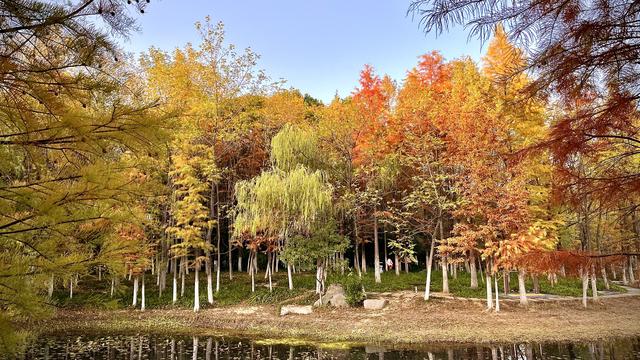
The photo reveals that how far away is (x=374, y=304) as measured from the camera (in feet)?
54.3

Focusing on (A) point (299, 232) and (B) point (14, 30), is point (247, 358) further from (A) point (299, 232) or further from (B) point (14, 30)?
(B) point (14, 30)

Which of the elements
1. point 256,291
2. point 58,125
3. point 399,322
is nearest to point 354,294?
point 399,322

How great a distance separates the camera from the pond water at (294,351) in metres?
10.4

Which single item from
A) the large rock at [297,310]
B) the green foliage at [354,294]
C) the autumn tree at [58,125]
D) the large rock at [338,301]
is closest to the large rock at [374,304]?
the green foliage at [354,294]

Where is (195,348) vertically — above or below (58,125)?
below

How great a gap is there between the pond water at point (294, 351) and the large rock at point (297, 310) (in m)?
3.99

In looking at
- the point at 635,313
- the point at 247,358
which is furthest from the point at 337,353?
the point at 635,313

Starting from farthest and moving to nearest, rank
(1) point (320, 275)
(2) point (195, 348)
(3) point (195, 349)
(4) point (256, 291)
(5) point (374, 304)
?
(4) point (256, 291), (1) point (320, 275), (5) point (374, 304), (2) point (195, 348), (3) point (195, 349)

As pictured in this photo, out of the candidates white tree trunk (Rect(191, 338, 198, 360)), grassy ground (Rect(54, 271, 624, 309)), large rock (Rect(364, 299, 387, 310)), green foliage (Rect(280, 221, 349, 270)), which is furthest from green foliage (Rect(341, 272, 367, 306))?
white tree trunk (Rect(191, 338, 198, 360))

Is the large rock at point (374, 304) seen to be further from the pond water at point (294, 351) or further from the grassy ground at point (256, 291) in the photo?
the pond water at point (294, 351)

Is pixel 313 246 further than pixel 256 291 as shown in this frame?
No

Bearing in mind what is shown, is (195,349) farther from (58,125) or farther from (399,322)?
(58,125)

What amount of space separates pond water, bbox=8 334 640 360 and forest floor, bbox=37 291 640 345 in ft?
2.40

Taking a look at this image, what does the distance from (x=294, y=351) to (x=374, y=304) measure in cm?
596
